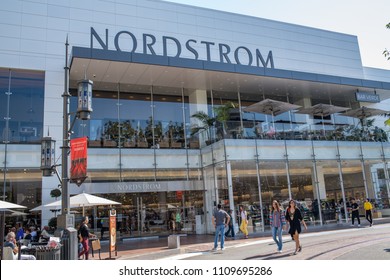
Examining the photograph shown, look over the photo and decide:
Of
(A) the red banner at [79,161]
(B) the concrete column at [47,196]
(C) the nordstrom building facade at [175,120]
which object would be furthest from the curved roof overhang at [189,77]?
(A) the red banner at [79,161]

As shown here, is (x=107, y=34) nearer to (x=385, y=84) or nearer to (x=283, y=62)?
(x=283, y=62)

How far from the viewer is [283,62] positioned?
26359 mm

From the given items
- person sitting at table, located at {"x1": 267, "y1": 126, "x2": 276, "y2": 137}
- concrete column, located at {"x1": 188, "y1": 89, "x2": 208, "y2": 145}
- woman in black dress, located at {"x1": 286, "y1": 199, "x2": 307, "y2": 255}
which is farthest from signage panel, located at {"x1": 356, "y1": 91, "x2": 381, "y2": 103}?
woman in black dress, located at {"x1": 286, "y1": 199, "x2": 307, "y2": 255}

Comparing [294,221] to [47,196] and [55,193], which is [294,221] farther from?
[47,196]

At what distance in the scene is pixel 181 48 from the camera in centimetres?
2327

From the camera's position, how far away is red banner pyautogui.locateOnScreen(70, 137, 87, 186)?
1008 centimetres

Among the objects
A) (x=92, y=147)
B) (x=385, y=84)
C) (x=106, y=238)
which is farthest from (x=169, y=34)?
(x=385, y=84)

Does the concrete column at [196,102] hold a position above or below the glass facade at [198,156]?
above

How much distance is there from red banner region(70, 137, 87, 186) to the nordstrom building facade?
29.0ft

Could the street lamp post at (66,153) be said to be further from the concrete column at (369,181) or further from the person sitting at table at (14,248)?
the concrete column at (369,181)

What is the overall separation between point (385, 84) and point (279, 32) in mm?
8230

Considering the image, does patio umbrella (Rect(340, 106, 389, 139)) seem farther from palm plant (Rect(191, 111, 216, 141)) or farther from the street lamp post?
the street lamp post

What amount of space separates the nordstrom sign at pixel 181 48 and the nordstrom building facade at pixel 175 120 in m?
0.07

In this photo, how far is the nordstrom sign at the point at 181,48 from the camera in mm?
21672
